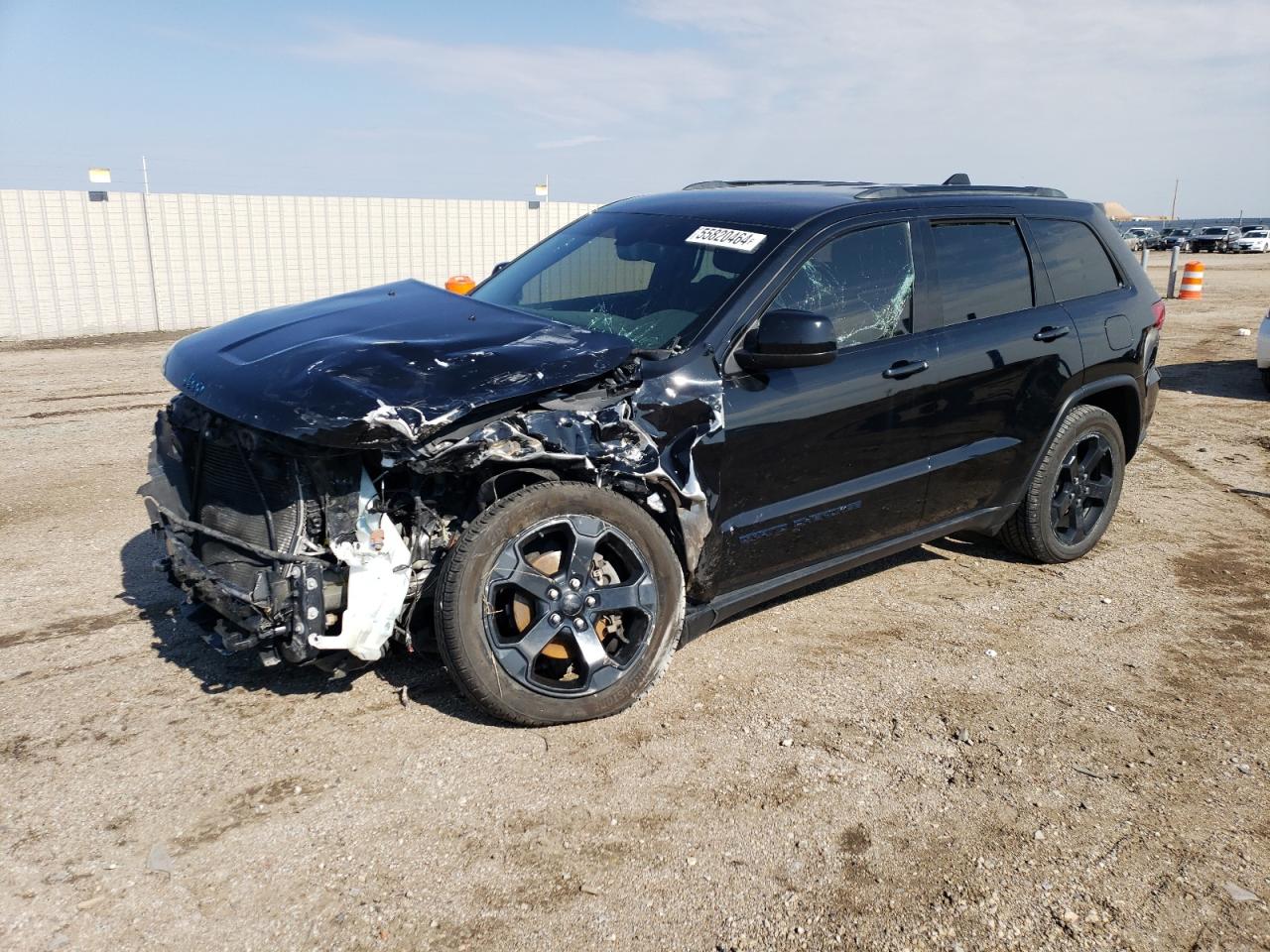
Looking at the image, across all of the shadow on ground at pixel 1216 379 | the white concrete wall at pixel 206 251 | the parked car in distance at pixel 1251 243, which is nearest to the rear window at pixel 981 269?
the shadow on ground at pixel 1216 379

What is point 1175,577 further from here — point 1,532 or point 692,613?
point 1,532

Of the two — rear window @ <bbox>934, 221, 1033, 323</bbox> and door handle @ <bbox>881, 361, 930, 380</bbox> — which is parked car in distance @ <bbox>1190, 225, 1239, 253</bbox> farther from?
door handle @ <bbox>881, 361, 930, 380</bbox>

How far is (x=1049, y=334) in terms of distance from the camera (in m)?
4.85

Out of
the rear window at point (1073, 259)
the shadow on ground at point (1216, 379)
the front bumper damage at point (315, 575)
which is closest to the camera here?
the front bumper damage at point (315, 575)

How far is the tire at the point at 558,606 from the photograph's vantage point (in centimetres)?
326

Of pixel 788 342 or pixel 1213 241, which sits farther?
pixel 1213 241

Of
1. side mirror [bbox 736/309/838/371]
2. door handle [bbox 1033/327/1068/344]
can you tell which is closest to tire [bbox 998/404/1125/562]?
door handle [bbox 1033/327/1068/344]

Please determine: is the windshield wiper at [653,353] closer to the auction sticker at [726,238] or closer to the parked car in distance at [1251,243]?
the auction sticker at [726,238]

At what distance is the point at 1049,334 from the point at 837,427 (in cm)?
158

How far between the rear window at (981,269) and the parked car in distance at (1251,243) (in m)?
53.0

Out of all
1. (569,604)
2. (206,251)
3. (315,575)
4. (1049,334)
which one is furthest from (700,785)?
(206,251)

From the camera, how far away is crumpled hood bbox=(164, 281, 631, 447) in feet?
9.87

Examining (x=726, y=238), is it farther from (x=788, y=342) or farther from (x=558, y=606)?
(x=558, y=606)

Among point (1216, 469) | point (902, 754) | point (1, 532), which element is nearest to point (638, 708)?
point (902, 754)
